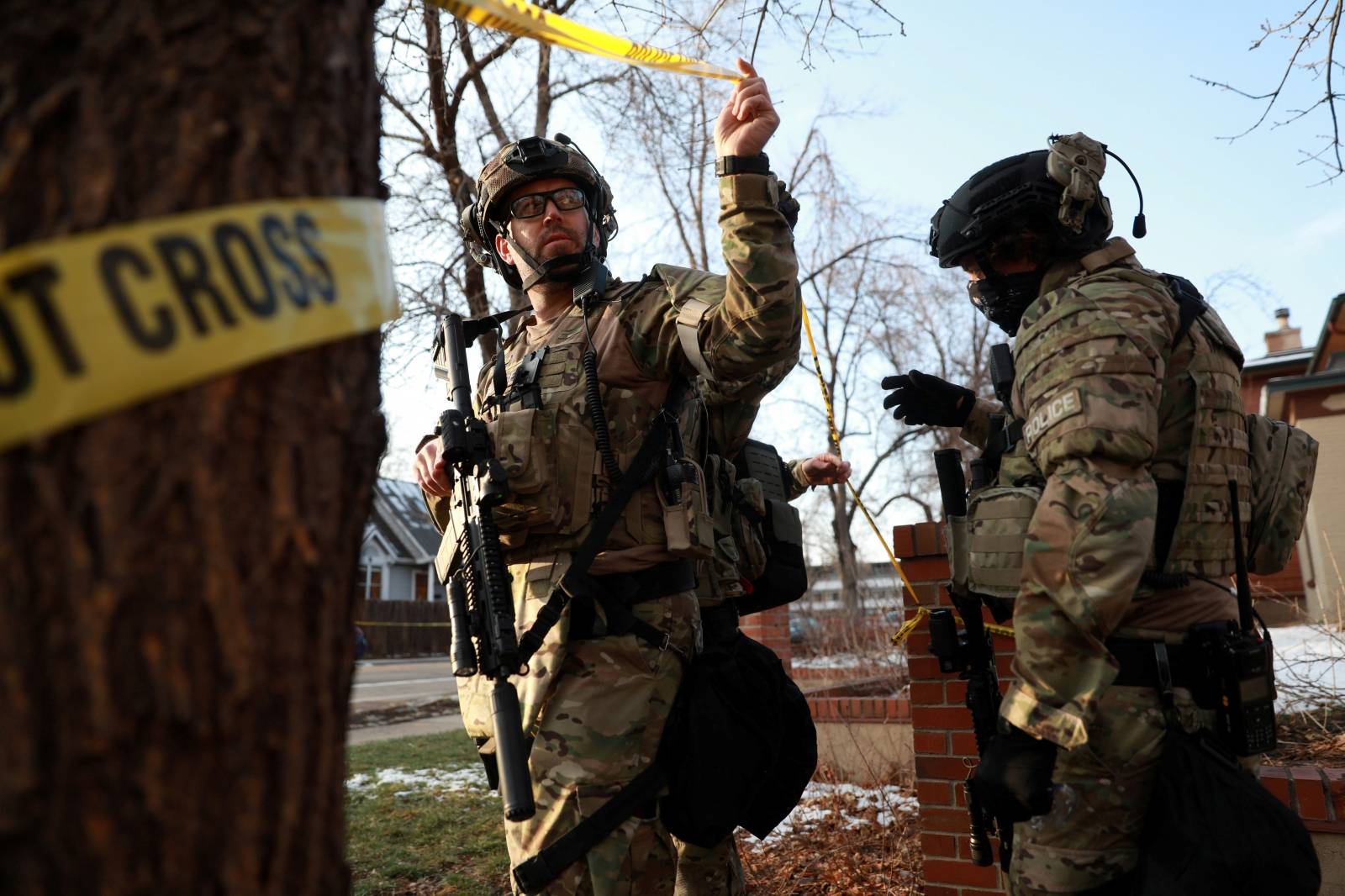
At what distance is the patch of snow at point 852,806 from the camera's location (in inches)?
188

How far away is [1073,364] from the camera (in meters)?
2.21

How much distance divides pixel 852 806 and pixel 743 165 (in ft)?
12.8

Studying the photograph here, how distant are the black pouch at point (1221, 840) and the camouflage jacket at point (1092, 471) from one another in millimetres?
289

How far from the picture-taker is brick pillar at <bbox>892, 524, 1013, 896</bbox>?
3545 millimetres

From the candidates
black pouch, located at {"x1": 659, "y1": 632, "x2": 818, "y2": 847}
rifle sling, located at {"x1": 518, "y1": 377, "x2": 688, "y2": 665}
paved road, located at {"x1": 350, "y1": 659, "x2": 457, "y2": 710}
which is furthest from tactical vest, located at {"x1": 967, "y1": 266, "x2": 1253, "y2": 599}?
paved road, located at {"x1": 350, "y1": 659, "x2": 457, "y2": 710}

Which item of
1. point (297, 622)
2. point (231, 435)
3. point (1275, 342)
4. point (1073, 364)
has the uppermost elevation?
point (1275, 342)

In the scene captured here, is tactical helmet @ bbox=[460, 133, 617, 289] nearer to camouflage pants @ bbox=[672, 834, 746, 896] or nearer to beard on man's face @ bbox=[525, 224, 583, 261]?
beard on man's face @ bbox=[525, 224, 583, 261]

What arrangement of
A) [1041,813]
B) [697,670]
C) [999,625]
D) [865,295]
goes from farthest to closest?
[865,295] < [999,625] < [697,670] < [1041,813]

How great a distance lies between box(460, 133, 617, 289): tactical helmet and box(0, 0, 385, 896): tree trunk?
1929 mm

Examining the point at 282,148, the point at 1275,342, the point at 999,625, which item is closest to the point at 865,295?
the point at 1275,342

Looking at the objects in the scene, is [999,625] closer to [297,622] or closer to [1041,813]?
[1041,813]

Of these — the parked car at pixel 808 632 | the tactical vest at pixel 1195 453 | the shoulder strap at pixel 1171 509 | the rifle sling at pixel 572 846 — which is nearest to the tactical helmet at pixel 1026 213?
the tactical vest at pixel 1195 453

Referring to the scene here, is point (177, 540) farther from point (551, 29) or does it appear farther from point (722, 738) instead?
point (722, 738)

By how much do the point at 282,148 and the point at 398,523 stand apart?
147ft
